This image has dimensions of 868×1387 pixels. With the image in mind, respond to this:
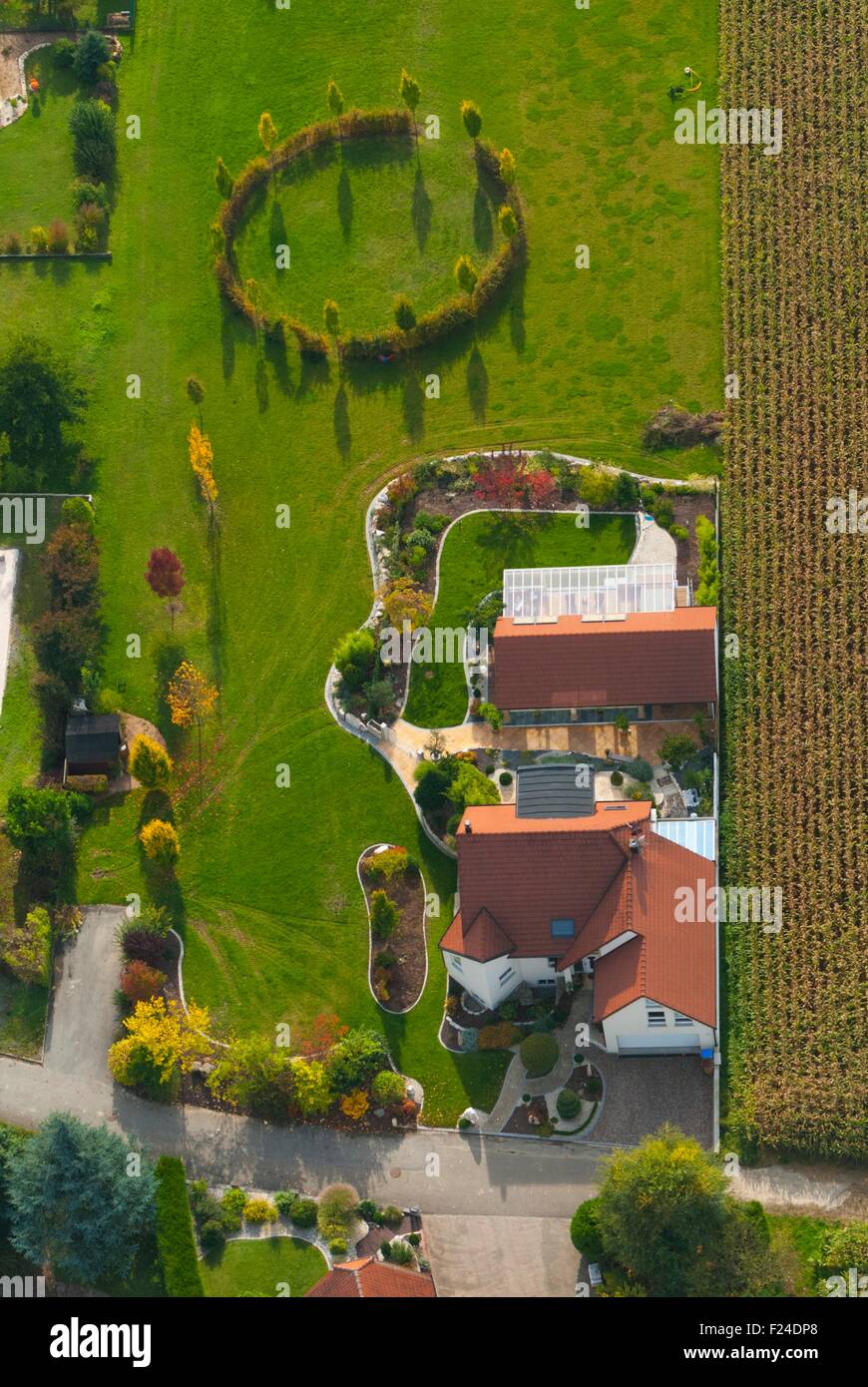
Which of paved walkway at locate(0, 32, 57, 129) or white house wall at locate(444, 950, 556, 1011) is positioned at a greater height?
paved walkway at locate(0, 32, 57, 129)

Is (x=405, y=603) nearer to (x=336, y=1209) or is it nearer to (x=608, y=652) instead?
(x=608, y=652)

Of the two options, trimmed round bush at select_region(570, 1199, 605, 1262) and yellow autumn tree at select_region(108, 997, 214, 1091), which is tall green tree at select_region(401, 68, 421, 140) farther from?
trimmed round bush at select_region(570, 1199, 605, 1262)

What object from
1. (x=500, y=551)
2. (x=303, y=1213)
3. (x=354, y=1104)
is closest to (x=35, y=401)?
(x=500, y=551)

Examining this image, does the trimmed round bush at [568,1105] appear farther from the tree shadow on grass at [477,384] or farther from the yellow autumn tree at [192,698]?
the tree shadow on grass at [477,384]

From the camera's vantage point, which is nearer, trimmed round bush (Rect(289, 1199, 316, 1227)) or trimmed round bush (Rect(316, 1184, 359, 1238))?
trimmed round bush (Rect(316, 1184, 359, 1238))

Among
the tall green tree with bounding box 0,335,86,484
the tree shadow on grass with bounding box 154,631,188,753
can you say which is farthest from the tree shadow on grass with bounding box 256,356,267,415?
the tree shadow on grass with bounding box 154,631,188,753

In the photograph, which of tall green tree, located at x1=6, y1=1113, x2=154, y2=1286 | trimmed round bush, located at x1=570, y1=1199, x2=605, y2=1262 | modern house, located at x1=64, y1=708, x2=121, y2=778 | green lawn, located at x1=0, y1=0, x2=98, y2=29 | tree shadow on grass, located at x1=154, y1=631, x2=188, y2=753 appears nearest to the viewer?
trimmed round bush, located at x1=570, y1=1199, x2=605, y2=1262

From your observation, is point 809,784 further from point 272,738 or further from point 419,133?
point 419,133
